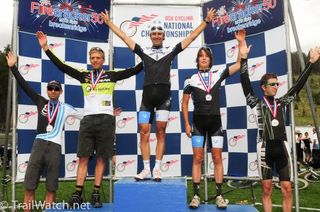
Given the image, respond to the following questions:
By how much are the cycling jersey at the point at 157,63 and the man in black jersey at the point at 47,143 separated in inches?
50.6

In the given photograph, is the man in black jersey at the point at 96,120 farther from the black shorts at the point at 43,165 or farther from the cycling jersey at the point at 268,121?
the cycling jersey at the point at 268,121

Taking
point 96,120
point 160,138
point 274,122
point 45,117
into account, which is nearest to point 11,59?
point 45,117

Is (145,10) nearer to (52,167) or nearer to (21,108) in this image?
(21,108)

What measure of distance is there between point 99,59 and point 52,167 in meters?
1.52

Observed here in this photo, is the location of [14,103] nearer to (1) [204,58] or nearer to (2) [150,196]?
(2) [150,196]

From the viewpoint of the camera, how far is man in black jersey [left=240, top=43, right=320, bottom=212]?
4125mm

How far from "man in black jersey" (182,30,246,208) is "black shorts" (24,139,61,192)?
5.68ft

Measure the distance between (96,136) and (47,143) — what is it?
0.64m

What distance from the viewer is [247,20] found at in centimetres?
553

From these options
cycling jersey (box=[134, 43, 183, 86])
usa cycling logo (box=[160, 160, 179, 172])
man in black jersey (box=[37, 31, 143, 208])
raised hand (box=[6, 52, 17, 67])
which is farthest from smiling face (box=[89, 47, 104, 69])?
usa cycling logo (box=[160, 160, 179, 172])

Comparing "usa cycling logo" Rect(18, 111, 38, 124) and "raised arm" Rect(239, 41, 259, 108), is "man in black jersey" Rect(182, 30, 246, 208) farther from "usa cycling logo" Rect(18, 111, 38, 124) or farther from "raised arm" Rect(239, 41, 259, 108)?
"usa cycling logo" Rect(18, 111, 38, 124)

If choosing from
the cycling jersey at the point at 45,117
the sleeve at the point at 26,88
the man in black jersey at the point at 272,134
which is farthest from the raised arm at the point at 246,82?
the sleeve at the point at 26,88

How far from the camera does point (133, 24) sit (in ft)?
19.7

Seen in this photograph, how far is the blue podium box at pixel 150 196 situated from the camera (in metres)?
3.72
